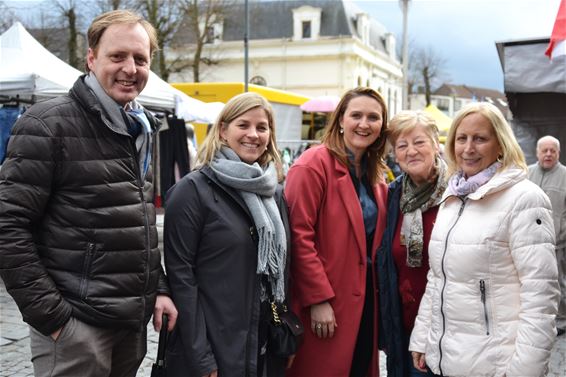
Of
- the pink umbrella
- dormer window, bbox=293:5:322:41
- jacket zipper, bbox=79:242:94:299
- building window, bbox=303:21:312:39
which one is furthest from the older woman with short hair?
building window, bbox=303:21:312:39

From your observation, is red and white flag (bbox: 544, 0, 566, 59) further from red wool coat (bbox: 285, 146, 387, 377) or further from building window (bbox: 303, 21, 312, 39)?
building window (bbox: 303, 21, 312, 39)

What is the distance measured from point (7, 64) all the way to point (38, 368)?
21.2 ft

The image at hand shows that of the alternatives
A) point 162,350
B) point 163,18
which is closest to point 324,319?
point 162,350

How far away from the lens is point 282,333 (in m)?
2.76

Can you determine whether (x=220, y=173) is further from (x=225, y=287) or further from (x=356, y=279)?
(x=356, y=279)

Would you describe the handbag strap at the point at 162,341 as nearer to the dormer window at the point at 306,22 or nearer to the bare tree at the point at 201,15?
the bare tree at the point at 201,15

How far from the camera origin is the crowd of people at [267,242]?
7.08 ft

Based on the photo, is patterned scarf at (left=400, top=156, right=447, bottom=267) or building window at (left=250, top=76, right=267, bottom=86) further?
building window at (left=250, top=76, right=267, bottom=86)

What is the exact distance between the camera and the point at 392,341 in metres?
3.00

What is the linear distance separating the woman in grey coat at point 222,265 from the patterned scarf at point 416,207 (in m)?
0.72

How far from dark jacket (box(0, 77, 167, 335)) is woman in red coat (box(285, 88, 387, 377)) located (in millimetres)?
934

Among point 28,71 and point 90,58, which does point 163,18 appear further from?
point 90,58

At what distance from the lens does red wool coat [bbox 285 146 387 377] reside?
9.75 feet

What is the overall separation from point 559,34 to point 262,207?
8.37 feet
